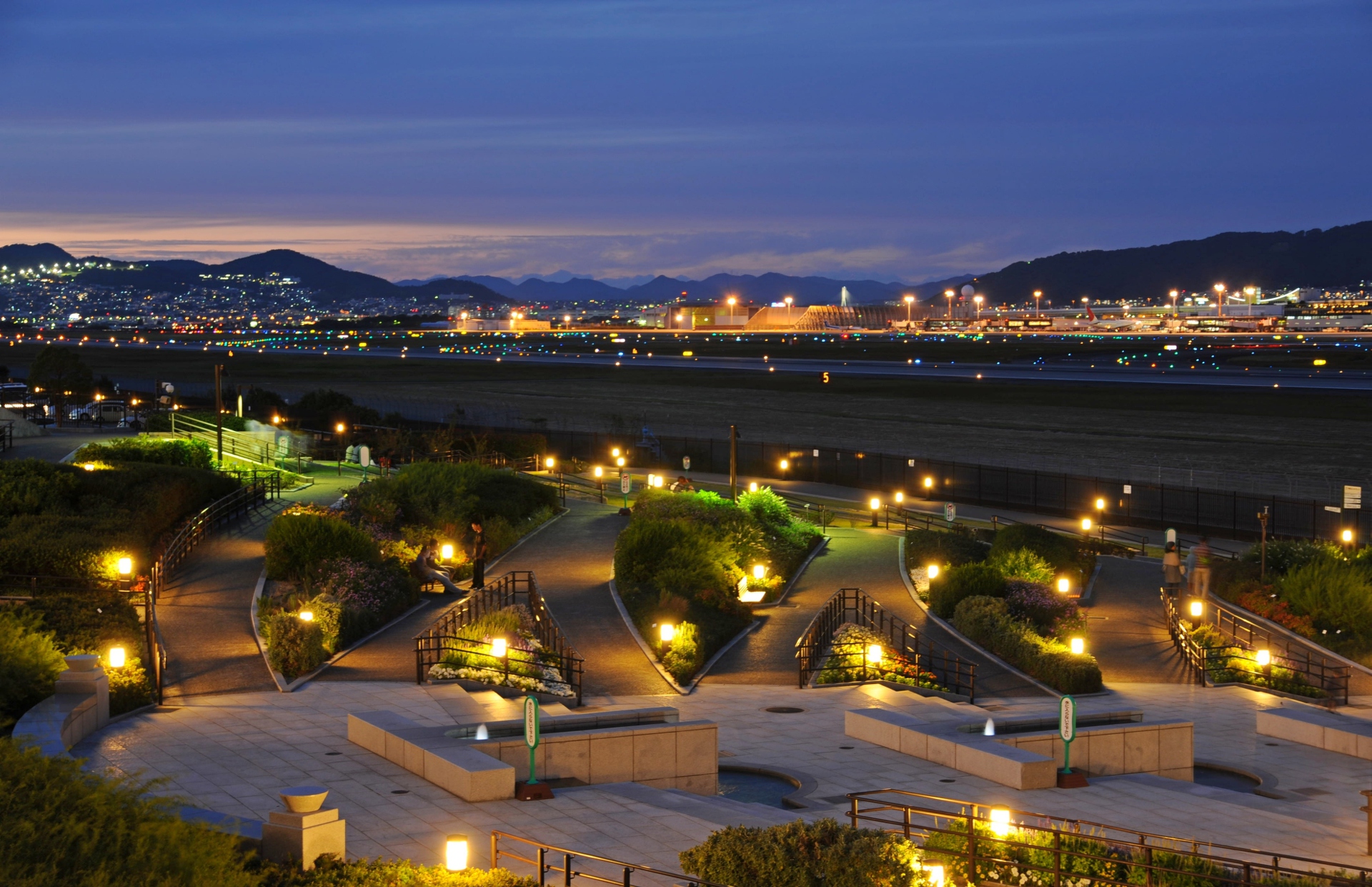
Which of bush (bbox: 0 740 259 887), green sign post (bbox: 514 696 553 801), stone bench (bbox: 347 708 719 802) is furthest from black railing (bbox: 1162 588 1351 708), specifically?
bush (bbox: 0 740 259 887)

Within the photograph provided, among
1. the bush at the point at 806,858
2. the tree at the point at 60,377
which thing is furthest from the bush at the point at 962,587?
the tree at the point at 60,377

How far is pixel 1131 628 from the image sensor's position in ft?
103

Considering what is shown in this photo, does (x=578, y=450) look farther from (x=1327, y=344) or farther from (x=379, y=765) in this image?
(x=1327, y=344)

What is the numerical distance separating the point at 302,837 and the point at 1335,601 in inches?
950

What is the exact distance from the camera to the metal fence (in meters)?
45.4

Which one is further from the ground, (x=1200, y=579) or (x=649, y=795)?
(x=1200, y=579)

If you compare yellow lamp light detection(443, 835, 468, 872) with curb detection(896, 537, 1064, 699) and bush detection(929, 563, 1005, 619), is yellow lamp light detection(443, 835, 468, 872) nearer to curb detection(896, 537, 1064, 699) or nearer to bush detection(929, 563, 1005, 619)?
curb detection(896, 537, 1064, 699)

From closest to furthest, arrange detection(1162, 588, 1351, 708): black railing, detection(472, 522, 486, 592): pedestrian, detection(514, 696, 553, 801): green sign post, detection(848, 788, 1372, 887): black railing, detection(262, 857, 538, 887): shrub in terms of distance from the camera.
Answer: detection(262, 857, 538, 887): shrub → detection(848, 788, 1372, 887): black railing → detection(514, 696, 553, 801): green sign post → detection(1162, 588, 1351, 708): black railing → detection(472, 522, 486, 592): pedestrian

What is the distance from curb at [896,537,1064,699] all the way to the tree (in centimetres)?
5513

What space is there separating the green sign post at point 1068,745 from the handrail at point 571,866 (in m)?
6.01

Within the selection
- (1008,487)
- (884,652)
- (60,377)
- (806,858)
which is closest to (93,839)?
(806,858)

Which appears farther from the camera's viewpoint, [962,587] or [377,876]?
[962,587]

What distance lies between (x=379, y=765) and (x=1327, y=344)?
14854 cm

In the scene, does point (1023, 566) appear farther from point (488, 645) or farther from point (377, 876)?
point (377, 876)
